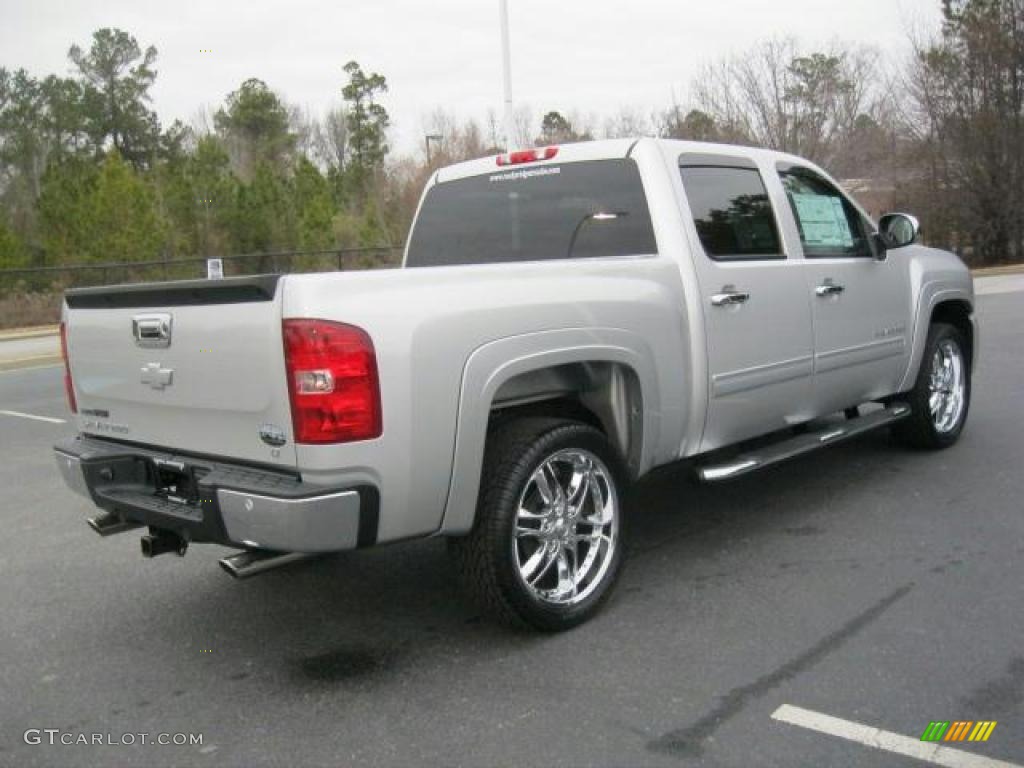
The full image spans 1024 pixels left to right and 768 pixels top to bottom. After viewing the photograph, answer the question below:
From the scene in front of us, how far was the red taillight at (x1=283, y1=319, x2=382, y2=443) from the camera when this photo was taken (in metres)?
3.11

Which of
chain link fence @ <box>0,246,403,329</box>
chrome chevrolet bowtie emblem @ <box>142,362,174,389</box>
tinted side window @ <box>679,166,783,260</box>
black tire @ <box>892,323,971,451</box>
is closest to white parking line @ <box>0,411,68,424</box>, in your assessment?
chrome chevrolet bowtie emblem @ <box>142,362,174,389</box>

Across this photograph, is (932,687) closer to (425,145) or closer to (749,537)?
(749,537)

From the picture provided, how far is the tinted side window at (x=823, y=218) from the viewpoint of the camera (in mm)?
5359

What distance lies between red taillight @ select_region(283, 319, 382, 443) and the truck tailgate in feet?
0.17

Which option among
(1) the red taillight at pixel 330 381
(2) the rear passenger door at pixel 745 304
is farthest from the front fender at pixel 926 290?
(1) the red taillight at pixel 330 381

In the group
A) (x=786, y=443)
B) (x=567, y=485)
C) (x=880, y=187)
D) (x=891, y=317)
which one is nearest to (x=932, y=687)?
(x=567, y=485)

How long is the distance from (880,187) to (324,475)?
33.7 meters

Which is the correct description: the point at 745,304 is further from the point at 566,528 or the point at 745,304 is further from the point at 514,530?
the point at 514,530

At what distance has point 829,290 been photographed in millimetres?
5238

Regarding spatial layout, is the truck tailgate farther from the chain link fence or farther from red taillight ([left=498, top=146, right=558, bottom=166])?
the chain link fence

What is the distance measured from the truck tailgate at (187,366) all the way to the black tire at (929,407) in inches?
174

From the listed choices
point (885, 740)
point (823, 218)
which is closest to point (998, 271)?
point (823, 218)

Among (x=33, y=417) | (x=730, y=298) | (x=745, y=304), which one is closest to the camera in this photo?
(x=730, y=298)

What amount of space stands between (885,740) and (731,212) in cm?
273
